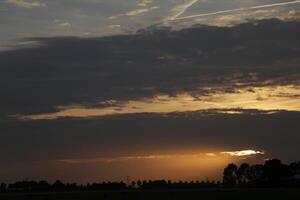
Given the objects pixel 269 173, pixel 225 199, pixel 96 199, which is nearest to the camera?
pixel 225 199

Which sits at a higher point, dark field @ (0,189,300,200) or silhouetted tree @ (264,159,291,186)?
silhouetted tree @ (264,159,291,186)

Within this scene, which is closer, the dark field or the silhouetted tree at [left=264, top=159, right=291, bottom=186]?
the dark field

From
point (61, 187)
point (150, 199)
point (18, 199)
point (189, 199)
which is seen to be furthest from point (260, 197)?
point (61, 187)

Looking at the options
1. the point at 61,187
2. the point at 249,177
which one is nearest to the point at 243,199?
the point at 61,187

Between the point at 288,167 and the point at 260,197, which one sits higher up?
the point at 288,167

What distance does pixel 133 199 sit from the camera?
72.2 metres

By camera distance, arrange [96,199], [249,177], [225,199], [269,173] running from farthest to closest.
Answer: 1. [249,177]
2. [269,173]
3. [96,199]
4. [225,199]

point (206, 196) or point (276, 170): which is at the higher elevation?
point (276, 170)

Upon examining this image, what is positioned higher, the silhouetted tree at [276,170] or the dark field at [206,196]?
the silhouetted tree at [276,170]

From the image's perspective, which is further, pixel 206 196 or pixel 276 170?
pixel 276 170

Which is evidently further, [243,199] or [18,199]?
[18,199]

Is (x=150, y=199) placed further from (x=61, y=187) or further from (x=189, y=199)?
(x=61, y=187)

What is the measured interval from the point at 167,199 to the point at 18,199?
19.8 metres

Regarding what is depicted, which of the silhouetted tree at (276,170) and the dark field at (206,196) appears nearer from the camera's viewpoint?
the dark field at (206,196)
